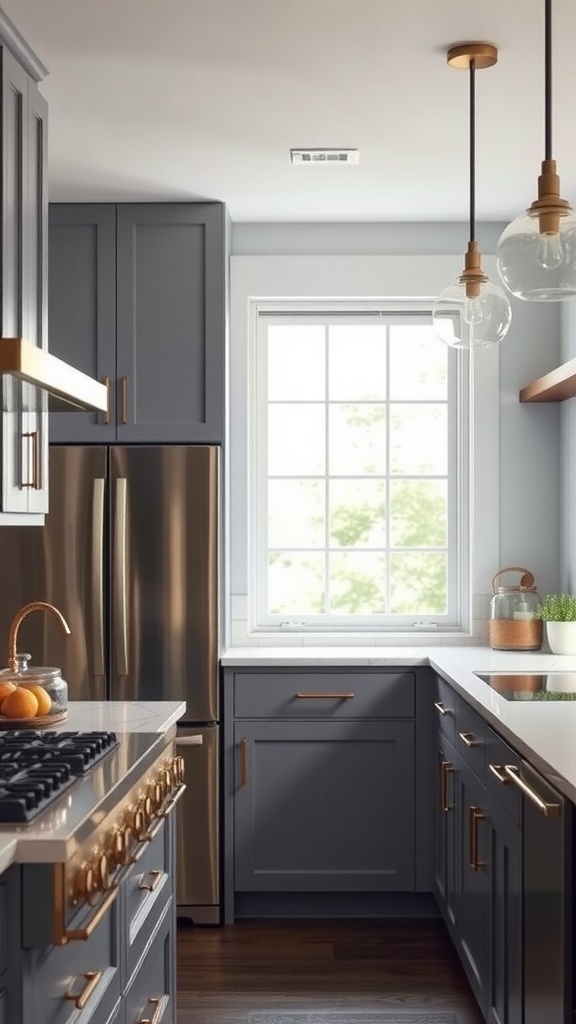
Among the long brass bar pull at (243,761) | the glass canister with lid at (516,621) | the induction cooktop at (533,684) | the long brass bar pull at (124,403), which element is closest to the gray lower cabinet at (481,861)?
the induction cooktop at (533,684)

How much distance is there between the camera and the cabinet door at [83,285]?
14.0 feet

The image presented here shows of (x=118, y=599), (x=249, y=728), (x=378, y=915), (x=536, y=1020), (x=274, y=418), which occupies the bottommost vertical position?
(x=378, y=915)

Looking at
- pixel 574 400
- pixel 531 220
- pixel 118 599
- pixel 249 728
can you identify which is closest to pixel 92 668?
pixel 118 599

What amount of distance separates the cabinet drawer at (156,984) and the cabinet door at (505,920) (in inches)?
30.5

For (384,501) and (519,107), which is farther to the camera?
(384,501)

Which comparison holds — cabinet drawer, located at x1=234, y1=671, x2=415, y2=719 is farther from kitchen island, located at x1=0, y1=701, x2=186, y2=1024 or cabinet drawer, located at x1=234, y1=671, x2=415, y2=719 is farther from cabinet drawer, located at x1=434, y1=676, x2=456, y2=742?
kitchen island, located at x1=0, y1=701, x2=186, y2=1024

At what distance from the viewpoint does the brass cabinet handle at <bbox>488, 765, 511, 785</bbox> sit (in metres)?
2.54

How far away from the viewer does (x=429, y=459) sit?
4770mm

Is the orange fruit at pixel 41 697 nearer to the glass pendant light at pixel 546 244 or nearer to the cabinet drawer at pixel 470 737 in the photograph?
the cabinet drawer at pixel 470 737

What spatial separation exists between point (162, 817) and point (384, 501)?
7.94 ft

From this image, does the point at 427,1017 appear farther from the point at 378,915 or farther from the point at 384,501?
the point at 384,501

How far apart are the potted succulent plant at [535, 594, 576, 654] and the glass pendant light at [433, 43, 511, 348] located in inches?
60.3

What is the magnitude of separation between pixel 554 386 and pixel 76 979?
276 centimetres

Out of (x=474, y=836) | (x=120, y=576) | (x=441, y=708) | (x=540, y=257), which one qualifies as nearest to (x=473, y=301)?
(x=540, y=257)
